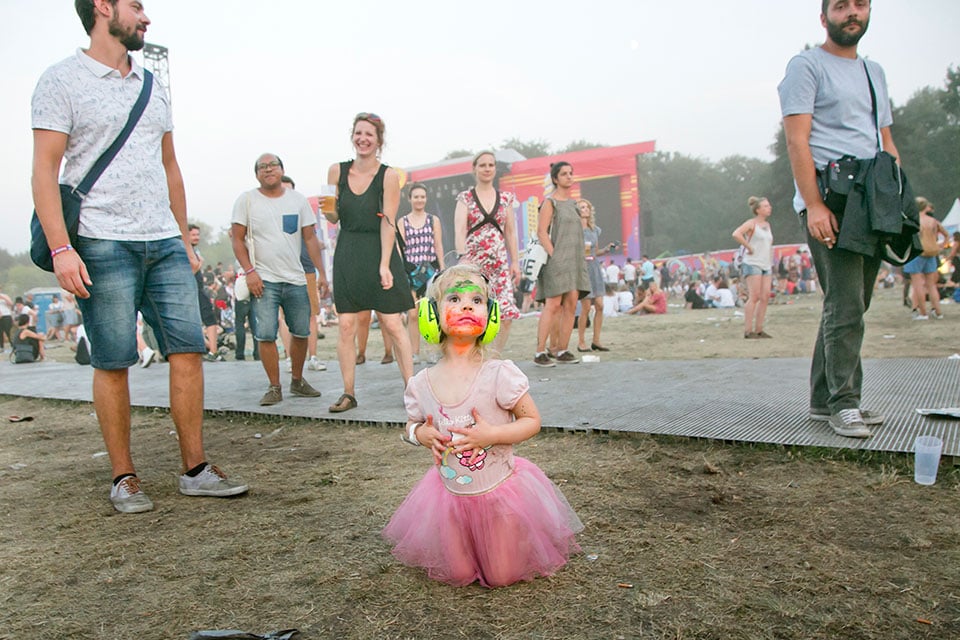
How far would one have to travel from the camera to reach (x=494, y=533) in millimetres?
2141

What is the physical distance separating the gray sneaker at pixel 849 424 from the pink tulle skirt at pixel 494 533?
5.70 feet

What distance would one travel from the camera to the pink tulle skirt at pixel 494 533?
7.02ft

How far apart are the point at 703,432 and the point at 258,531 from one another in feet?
7.21

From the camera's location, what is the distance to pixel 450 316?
7.56ft

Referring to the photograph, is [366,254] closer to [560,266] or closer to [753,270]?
[560,266]

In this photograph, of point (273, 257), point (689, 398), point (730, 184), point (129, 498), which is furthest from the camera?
point (730, 184)

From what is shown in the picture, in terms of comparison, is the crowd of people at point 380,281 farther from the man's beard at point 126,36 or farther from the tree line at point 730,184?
the tree line at point 730,184

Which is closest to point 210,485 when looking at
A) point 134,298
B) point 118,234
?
point 134,298

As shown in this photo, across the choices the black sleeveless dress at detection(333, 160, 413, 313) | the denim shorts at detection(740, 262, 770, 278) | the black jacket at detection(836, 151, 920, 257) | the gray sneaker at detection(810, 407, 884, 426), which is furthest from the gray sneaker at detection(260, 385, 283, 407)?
the denim shorts at detection(740, 262, 770, 278)

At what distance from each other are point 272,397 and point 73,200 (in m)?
2.69

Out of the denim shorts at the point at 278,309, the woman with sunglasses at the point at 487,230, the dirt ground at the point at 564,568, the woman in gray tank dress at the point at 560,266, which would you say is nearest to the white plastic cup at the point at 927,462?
the dirt ground at the point at 564,568

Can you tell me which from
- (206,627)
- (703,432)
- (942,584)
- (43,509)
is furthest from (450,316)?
(43,509)

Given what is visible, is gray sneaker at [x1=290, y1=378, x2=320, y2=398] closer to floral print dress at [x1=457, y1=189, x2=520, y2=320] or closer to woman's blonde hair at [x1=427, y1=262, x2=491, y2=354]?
floral print dress at [x1=457, y1=189, x2=520, y2=320]

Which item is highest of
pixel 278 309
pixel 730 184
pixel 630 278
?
pixel 730 184
